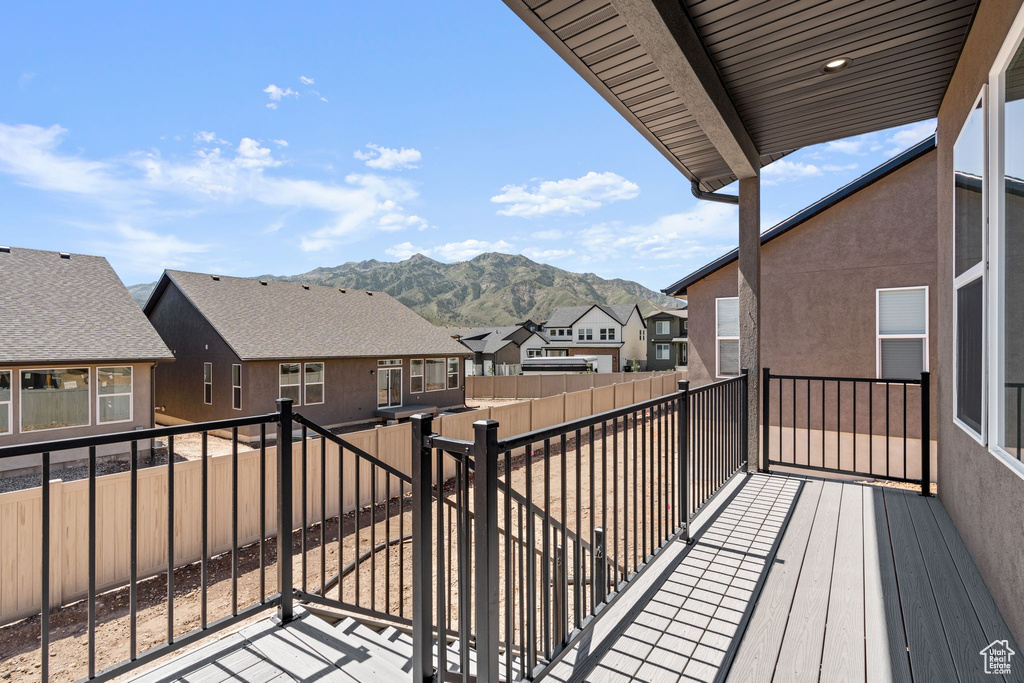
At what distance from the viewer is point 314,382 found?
1423 centimetres

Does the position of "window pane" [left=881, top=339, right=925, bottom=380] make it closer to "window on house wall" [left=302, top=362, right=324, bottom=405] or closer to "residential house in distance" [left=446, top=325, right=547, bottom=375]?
"window on house wall" [left=302, top=362, right=324, bottom=405]

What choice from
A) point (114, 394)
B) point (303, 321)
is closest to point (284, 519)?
point (114, 394)

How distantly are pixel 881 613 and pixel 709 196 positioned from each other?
4187 millimetres

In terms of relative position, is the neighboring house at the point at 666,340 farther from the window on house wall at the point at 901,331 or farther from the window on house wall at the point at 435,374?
the window on house wall at the point at 901,331

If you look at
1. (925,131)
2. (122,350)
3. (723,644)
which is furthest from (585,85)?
Answer: (122,350)

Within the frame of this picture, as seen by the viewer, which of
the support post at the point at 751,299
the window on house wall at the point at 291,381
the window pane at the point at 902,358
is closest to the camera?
the support post at the point at 751,299

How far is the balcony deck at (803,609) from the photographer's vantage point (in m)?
1.72

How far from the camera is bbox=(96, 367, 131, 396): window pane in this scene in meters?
10.8

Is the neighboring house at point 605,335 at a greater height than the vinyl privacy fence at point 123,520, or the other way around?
the neighboring house at point 605,335

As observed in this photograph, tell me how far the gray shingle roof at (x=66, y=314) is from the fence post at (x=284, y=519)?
1145cm

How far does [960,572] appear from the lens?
2.39 metres

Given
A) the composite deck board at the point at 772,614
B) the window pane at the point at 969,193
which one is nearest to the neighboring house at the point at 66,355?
the composite deck board at the point at 772,614

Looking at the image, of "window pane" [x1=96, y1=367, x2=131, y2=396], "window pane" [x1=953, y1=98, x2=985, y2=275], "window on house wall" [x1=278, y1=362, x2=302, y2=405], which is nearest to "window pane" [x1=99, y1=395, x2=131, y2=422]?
"window pane" [x1=96, y1=367, x2=131, y2=396]

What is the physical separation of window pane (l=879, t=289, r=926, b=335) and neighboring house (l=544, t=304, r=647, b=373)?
2811 centimetres
